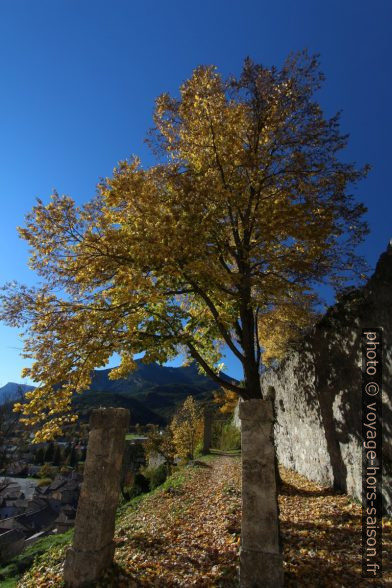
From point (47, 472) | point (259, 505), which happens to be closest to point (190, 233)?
point (259, 505)

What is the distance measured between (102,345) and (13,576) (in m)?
5.75

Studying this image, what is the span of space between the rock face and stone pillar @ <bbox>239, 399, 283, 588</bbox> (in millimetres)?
3547

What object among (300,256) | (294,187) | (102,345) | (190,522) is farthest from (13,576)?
(294,187)

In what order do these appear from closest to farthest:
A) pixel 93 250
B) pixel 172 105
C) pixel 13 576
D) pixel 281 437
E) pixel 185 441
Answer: pixel 13 576 → pixel 93 250 → pixel 172 105 → pixel 281 437 → pixel 185 441

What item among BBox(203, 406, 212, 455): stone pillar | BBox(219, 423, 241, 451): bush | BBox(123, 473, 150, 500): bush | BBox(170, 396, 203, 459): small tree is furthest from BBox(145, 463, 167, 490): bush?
BBox(219, 423, 241, 451): bush

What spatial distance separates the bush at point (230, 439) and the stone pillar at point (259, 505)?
2509cm

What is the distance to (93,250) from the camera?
8.55 meters

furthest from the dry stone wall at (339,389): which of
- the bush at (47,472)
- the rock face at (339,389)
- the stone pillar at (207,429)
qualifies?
the bush at (47,472)

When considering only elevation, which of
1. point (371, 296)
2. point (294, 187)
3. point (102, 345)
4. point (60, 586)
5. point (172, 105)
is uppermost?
point (172, 105)

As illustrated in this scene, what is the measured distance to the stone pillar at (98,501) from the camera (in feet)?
17.9

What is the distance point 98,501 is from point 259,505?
264cm

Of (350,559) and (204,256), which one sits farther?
(204,256)

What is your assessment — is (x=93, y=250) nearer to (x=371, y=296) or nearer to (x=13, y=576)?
(x=371, y=296)

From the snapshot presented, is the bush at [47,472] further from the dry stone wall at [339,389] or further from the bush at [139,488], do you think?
the dry stone wall at [339,389]
